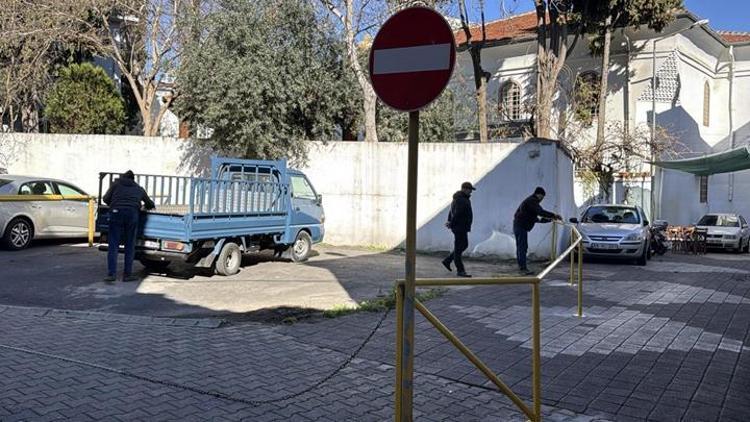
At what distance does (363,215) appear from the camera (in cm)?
1628

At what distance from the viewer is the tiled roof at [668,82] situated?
24.2 m

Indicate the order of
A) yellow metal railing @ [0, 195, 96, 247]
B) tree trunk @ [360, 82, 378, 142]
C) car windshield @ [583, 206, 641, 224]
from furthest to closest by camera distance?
tree trunk @ [360, 82, 378, 142]
car windshield @ [583, 206, 641, 224]
yellow metal railing @ [0, 195, 96, 247]

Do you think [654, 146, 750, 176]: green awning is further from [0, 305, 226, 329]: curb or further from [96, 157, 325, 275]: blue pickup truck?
[0, 305, 226, 329]: curb

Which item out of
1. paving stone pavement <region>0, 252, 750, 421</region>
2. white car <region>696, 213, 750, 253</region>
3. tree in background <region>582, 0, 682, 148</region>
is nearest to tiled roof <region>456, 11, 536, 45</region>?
tree in background <region>582, 0, 682, 148</region>

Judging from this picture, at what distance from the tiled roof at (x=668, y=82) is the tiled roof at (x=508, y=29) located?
5530mm

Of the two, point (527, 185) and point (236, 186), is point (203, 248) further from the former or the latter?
point (527, 185)

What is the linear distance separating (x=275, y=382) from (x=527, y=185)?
34.7ft

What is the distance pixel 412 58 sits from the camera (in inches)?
144

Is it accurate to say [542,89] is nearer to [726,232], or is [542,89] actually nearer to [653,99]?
[653,99]

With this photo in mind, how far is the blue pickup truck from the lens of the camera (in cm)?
972

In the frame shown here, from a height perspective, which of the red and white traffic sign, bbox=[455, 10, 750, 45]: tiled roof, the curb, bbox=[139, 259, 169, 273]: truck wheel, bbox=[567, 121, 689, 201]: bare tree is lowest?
the curb

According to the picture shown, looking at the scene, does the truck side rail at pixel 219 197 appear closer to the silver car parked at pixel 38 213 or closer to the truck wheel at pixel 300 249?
the truck wheel at pixel 300 249

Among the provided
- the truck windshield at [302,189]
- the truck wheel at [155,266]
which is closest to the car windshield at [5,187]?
the truck wheel at [155,266]

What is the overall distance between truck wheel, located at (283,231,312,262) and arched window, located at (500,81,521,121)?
1557 centimetres
